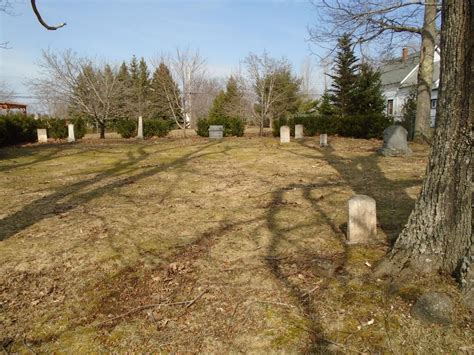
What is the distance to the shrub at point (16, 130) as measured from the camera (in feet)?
53.0

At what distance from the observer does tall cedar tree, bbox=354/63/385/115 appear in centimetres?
Answer: 2423

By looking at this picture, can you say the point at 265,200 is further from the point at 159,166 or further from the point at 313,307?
the point at 159,166

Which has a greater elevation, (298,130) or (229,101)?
(229,101)

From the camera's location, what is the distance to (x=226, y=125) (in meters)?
21.0

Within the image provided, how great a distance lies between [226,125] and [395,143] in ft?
39.5

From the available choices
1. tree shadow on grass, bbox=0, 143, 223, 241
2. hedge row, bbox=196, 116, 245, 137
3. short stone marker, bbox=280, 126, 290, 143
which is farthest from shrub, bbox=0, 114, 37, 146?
short stone marker, bbox=280, 126, 290, 143

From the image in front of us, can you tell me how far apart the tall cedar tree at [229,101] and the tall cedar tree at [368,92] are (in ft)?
37.4

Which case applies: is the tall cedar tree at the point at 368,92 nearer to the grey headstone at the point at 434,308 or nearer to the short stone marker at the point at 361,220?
the short stone marker at the point at 361,220

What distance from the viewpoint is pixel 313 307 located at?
2.79 metres

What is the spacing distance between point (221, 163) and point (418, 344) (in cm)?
841

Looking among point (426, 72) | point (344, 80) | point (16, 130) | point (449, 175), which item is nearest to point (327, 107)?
point (344, 80)

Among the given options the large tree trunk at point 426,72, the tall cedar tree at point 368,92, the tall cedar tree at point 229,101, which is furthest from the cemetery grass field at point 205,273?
the tall cedar tree at point 229,101

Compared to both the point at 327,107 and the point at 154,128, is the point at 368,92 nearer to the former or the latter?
the point at 327,107

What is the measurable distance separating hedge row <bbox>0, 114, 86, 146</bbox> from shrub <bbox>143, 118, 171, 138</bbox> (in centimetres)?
411
